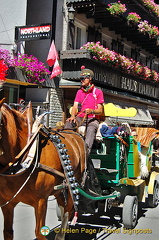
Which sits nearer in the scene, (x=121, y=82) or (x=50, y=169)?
(x=50, y=169)

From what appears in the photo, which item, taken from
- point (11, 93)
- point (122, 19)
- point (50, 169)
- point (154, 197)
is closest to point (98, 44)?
point (122, 19)

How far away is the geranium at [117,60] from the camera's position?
47.0 feet

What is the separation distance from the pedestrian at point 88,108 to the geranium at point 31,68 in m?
6.83

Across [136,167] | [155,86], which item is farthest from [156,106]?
[136,167]

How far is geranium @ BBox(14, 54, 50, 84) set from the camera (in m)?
12.5

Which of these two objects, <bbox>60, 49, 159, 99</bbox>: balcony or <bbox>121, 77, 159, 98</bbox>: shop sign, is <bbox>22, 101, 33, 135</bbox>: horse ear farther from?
<bbox>121, 77, 159, 98</bbox>: shop sign

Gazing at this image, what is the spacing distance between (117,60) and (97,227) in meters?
10.8

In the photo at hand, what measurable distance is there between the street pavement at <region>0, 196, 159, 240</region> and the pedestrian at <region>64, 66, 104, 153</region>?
1.34 m

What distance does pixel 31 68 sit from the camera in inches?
496

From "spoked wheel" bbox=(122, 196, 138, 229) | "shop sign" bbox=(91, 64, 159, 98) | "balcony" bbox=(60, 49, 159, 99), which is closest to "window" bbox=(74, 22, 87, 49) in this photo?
"balcony" bbox=(60, 49, 159, 99)

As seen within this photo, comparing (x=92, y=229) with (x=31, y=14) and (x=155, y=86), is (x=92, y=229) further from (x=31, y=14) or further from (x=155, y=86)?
(x=155, y=86)

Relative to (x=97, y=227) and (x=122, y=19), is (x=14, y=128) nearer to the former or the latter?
(x=97, y=227)

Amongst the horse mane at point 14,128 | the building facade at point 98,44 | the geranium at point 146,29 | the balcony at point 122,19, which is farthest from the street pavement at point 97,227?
the geranium at point 146,29

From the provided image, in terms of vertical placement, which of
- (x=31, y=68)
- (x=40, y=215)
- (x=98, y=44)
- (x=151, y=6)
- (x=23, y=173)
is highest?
(x=151, y=6)
